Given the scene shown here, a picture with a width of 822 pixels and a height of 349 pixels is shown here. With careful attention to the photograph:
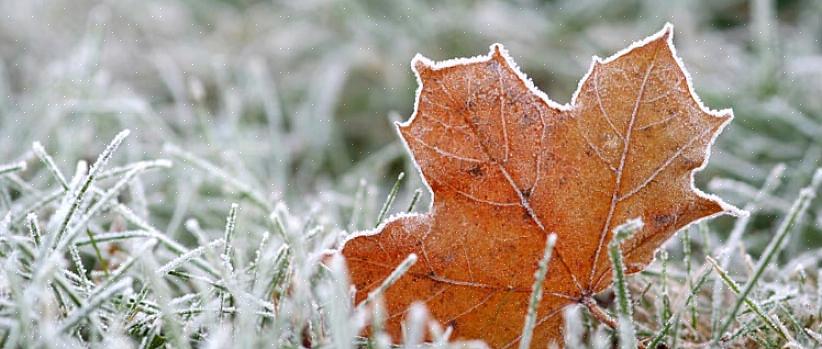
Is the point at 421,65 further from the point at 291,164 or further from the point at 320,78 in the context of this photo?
the point at 320,78

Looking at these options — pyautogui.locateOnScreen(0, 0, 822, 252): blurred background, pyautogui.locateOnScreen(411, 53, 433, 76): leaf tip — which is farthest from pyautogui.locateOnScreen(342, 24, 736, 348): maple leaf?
pyautogui.locateOnScreen(0, 0, 822, 252): blurred background

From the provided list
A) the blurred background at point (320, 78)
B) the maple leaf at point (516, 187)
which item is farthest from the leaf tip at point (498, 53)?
the blurred background at point (320, 78)

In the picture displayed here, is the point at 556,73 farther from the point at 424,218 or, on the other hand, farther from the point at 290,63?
the point at 424,218

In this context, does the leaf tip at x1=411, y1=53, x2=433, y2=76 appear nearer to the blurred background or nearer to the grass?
the grass

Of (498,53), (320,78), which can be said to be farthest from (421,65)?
(320,78)

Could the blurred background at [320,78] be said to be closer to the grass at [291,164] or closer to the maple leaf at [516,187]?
the grass at [291,164]

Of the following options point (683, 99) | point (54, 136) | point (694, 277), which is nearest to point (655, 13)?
point (694, 277)
